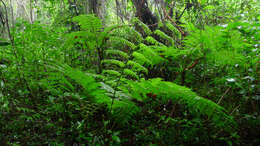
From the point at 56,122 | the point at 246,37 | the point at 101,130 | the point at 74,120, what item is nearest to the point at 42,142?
the point at 56,122

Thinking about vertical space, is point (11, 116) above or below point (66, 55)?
below

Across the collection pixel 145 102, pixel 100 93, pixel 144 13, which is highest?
pixel 144 13

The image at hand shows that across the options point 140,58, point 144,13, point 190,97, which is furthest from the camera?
point 144,13

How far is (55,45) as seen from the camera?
2.63m

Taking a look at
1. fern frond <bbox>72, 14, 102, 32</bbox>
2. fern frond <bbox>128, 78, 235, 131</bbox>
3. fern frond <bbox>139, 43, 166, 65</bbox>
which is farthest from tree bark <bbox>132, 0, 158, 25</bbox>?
fern frond <bbox>128, 78, 235, 131</bbox>

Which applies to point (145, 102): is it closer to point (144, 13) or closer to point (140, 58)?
point (140, 58)

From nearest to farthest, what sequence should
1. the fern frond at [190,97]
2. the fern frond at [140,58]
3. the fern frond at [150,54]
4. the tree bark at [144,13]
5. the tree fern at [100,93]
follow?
the fern frond at [190,97]
the tree fern at [100,93]
the fern frond at [140,58]
the fern frond at [150,54]
the tree bark at [144,13]

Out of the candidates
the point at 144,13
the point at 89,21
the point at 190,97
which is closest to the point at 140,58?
the point at 190,97

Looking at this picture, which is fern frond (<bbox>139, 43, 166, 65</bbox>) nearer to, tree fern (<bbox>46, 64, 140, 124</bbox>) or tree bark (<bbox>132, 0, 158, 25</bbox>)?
tree fern (<bbox>46, 64, 140, 124</bbox>)

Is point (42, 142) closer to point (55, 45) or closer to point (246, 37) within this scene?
point (55, 45)

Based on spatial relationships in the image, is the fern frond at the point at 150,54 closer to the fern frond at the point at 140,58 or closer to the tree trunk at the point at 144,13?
the fern frond at the point at 140,58

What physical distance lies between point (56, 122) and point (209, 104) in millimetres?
1257

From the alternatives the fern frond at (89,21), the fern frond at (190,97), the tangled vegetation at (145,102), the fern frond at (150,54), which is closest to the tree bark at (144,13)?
the tangled vegetation at (145,102)

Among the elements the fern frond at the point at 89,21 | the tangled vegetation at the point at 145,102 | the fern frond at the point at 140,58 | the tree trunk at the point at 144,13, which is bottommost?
the tangled vegetation at the point at 145,102
